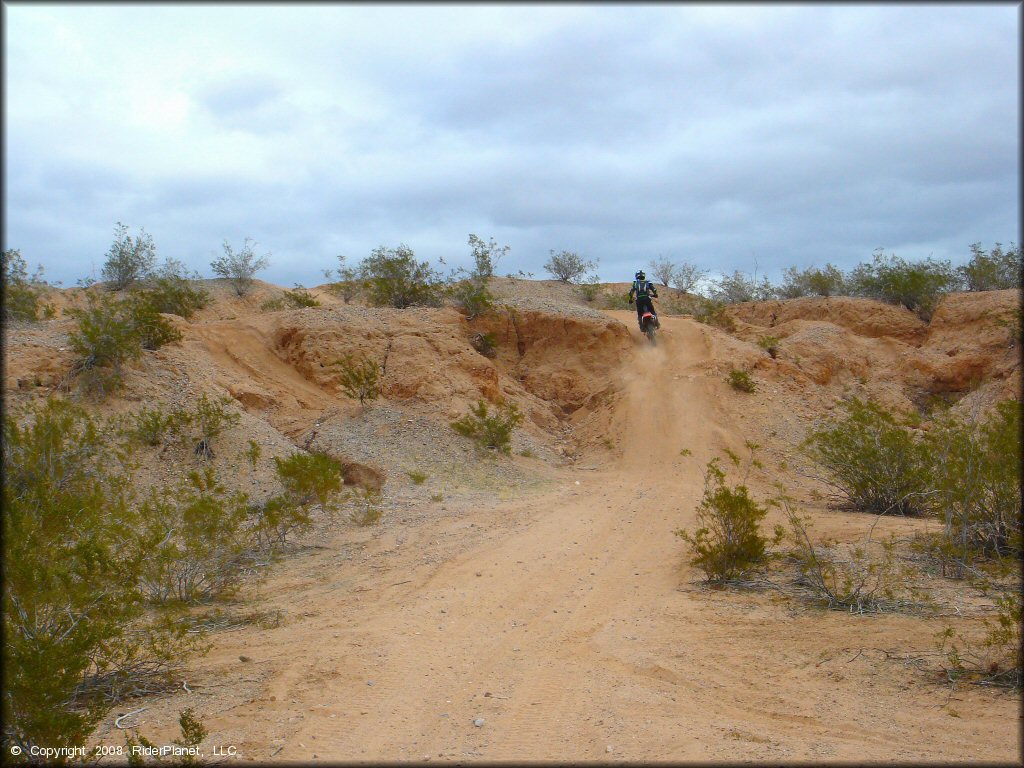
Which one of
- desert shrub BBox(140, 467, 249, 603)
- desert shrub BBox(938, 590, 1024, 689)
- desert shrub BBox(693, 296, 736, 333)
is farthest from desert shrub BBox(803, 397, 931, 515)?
desert shrub BBox(693, 296, 736, 333)

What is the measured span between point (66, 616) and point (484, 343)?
519 inches

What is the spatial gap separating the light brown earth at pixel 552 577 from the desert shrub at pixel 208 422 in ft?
1.15

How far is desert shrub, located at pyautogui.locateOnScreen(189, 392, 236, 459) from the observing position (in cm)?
1172

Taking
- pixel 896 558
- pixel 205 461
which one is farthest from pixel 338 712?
pixel 205 461

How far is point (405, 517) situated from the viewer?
10414 mm

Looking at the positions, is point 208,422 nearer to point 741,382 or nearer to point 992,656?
point 992,656

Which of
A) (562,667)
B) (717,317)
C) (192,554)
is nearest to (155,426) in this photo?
(192,554)

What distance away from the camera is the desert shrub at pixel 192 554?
704 centimetres

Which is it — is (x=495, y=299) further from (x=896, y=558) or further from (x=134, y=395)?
(x=896, y=558)

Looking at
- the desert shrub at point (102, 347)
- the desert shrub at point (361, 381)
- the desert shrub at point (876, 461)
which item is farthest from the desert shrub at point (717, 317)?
the desert shrub at point (102, 347)

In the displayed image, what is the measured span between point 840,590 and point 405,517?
18.7ft

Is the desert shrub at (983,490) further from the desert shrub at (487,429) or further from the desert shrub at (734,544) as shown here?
the desert shrub at (487,429)

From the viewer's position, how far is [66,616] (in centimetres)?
535

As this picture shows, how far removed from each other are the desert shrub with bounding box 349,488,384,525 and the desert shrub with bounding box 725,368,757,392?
8855 mm
